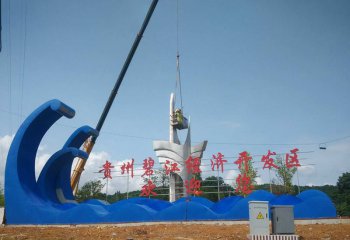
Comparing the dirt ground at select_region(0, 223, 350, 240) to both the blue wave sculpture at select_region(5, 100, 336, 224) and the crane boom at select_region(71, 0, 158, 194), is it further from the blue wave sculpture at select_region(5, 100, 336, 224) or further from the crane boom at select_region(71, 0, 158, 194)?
the crane boom at select_region(71, 0, 158, 194)

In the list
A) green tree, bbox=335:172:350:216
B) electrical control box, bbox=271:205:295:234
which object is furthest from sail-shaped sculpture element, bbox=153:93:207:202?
green tree, bbox=335:172:350:216

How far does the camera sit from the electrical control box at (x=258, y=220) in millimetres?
10211

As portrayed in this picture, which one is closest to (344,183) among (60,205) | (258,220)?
(60,205)

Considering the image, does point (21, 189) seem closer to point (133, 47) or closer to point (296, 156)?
point (133, 47)

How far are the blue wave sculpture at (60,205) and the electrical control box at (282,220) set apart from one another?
8.65 m

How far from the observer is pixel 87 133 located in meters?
23.8

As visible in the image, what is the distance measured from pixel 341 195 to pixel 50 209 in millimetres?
40848

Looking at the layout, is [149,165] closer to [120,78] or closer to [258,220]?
[120,78]

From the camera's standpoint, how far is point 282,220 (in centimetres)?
1058

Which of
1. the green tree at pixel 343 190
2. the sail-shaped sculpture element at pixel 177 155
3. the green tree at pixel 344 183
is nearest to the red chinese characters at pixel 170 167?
the sail-shaped sculpture element at pixel 177 155

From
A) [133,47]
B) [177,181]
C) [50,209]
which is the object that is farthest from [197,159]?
[50,209]

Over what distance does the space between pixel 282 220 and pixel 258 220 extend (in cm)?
86

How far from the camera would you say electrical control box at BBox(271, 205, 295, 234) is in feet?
34.5

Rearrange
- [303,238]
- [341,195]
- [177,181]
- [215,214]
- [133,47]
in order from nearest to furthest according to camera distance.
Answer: [303,238], [215,214], [133,47], [177,181], [341,195]
